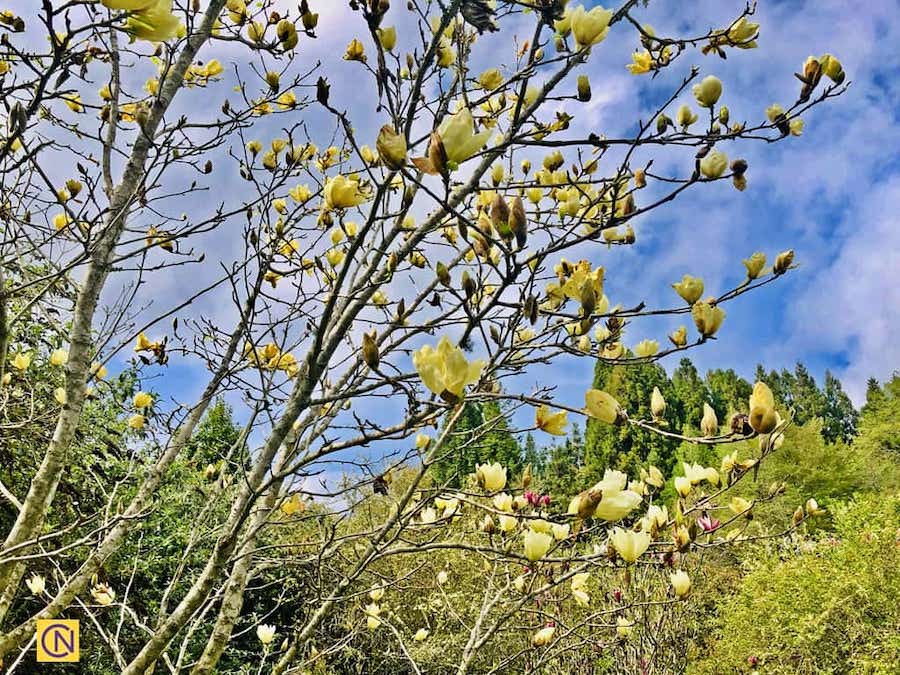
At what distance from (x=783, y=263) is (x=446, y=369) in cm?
90

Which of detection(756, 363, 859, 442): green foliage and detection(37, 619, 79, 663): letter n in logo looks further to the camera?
detection(756, 363, 859, 442): green foliage

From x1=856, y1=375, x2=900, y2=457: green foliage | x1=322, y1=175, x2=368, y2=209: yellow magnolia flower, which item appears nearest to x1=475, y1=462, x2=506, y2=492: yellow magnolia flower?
x1=322, y1=175, x2=368, y2=209: yellow magnolia flower

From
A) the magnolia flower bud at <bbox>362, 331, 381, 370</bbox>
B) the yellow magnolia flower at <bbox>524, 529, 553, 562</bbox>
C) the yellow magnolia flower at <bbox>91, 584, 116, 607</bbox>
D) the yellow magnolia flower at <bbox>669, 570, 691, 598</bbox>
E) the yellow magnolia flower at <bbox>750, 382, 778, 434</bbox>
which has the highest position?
the yellow magnolia flower at <bbox>750, 382, 778, 434</bbox>

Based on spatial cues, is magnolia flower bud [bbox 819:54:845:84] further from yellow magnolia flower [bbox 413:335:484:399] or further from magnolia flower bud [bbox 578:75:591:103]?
yellow magnolia flower [bbox 413:335:484:399]

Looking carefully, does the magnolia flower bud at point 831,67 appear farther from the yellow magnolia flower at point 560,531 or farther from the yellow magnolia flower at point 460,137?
the yellow magnolia flower at point 560,531

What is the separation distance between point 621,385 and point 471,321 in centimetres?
2429

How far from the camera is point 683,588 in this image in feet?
5.51

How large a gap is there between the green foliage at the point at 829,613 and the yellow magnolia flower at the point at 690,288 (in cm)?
419

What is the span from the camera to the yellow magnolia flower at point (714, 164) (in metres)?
1.20

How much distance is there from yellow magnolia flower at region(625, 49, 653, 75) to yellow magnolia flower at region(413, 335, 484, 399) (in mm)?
1167

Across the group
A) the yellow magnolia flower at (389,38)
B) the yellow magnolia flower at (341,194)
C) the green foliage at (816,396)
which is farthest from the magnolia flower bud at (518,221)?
the green foliage at (816,396)

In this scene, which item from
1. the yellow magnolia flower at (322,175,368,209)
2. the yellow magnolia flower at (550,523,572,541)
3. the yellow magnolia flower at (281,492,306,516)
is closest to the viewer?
the yellow magnolia flower at (322,175,368,209)

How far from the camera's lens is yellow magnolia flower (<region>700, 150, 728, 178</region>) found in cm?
120

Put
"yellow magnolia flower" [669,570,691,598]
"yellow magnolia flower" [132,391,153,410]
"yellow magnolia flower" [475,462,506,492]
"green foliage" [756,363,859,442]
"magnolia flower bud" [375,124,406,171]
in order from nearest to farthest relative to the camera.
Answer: "magnolia flower bud" [375,124,406,171] < "yellow magnolia flower" [475,462,506,492] < "yellow magnolia flower" [669,570,691,598] < "yellow magnolia flower" [132,391,153,410] < "green foliage" [756,363,859,442]
